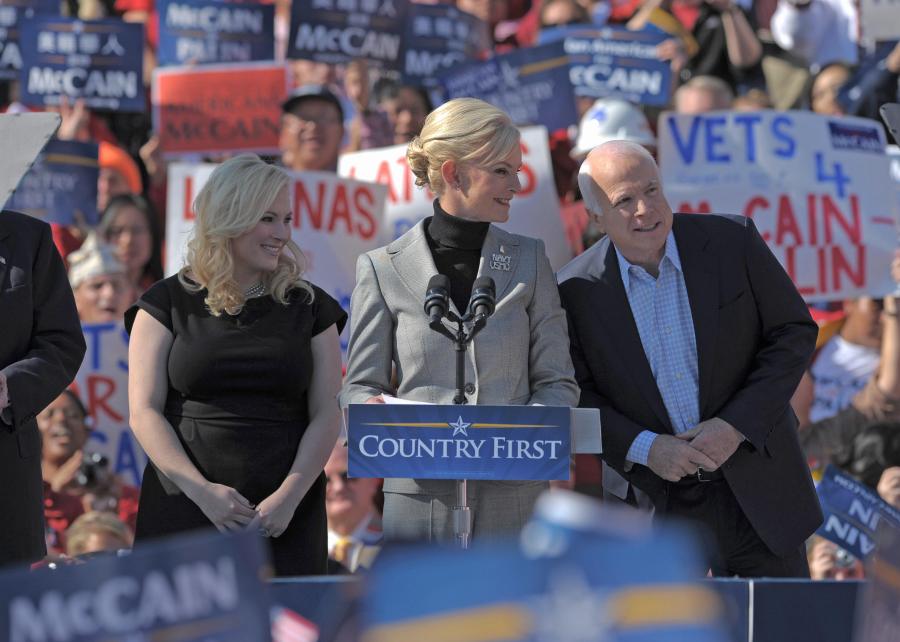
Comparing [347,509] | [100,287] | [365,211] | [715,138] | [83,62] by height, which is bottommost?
[347,509]

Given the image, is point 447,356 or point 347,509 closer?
point 447,356

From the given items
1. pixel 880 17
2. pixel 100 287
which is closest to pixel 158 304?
pixel 100 287

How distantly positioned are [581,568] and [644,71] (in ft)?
22.6

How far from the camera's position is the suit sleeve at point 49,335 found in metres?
4.12

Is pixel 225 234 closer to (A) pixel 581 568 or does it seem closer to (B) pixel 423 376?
(B) pixel 423 376

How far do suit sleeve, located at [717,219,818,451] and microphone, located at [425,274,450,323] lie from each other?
0.86 m

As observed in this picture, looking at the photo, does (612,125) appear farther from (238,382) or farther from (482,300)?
(482,300)

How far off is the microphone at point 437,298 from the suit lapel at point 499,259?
279mm

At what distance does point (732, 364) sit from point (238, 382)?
129 centimetres

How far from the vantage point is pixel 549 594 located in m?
1.69

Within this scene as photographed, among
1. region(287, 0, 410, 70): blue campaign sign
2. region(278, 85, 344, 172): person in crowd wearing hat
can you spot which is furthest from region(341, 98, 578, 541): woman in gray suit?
region(287, 0, 410, 70): blue campaign sign

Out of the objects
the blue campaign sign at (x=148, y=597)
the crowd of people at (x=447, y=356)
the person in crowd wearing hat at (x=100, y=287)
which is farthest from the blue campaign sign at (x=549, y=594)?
the person in crowd wearing hat at (x=100, y=287)

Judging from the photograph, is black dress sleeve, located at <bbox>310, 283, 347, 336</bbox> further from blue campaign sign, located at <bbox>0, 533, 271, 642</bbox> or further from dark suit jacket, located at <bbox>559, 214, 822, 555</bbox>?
blue campaign sign, located at <bbox>0, 533, 271, 642</bbox>

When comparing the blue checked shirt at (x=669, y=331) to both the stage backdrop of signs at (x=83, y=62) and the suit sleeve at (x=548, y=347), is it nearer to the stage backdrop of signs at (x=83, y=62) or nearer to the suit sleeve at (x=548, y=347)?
the suit sleeve at (x=548, y=347)
